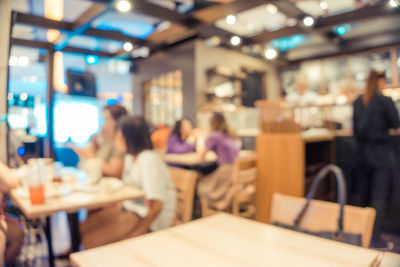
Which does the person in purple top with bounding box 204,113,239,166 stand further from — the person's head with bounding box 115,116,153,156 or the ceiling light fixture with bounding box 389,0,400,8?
the ceiling light fixture with bounding box 389,0,400,8

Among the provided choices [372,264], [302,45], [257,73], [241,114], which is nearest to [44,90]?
[372,264]

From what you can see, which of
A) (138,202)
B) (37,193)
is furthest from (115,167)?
(37,193)

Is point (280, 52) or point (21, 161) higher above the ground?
point (280, 52)

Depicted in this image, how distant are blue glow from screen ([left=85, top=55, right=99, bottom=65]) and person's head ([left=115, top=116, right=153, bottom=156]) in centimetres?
63

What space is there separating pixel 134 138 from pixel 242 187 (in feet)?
4.62

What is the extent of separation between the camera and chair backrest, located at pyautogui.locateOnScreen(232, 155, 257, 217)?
2541mm

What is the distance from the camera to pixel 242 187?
8.74 feet

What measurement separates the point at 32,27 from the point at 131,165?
45.5 inches

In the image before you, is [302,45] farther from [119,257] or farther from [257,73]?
[119,257]

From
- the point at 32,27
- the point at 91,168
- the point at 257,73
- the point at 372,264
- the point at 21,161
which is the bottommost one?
the point at 372,264

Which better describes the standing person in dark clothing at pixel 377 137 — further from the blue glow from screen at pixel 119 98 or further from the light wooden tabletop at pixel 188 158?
the light wooden tabletop at pixel 188 158

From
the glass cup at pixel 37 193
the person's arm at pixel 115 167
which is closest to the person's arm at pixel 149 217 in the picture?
the person's arm at pixel 115 167

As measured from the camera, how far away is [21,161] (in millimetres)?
573

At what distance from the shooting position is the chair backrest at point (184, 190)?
1.71 m
